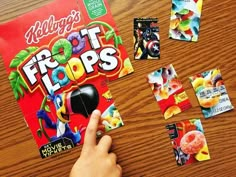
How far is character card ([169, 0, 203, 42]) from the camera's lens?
1.03m

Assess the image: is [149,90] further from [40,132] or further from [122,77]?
[40,132]

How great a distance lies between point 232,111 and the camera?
104cm

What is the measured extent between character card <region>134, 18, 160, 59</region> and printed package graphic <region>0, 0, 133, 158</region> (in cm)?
4

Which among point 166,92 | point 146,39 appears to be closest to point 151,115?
point 166,92

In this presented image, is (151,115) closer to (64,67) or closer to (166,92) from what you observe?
(166,92)

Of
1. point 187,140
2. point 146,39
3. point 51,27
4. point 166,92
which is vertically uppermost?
point 51,27

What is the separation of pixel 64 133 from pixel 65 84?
0.36 ft

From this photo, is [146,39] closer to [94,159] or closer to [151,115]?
[151,115]

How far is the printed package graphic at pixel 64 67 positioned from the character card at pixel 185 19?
5.0 inches

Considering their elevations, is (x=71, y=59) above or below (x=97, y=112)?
above

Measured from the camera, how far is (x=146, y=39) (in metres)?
1.03

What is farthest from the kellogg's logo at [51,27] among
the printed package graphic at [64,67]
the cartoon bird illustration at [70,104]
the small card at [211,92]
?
the small card at [211,92]

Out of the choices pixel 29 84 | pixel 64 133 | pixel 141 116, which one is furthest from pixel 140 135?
pixel 29 84

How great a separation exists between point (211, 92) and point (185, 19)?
0.18 m
